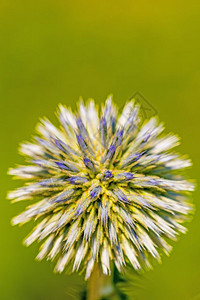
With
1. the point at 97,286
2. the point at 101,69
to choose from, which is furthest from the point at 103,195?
the point at 101,69

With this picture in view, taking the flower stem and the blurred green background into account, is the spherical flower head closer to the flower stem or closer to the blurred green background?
the flower stem

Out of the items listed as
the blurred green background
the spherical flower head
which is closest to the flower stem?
the spherical flower head

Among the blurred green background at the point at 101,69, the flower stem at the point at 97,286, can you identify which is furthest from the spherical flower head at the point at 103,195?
the blurred green background at the point at 101,69

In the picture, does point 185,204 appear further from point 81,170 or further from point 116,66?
point 116,66

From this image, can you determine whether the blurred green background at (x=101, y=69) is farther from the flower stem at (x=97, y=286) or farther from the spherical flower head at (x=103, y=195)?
the spherical flower head at (x=103, y=195)

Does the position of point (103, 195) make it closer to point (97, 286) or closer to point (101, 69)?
point (97, 286)

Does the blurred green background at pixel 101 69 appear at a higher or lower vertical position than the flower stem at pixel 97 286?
higher
